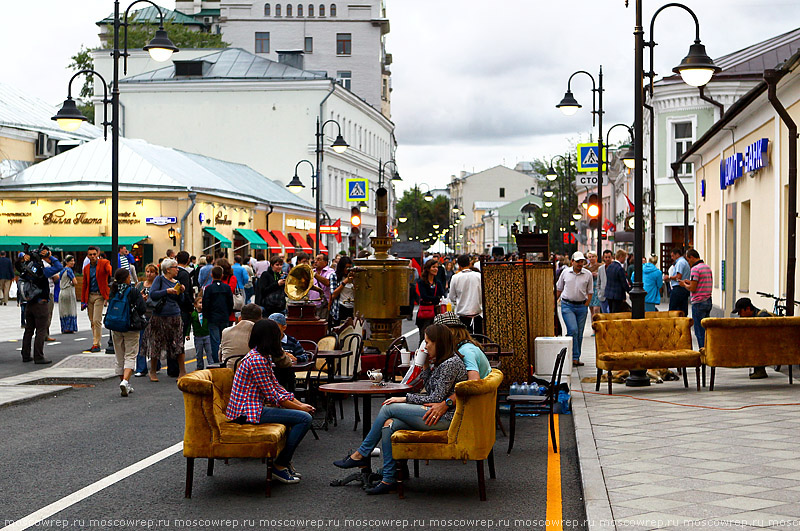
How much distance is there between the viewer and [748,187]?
2169 centimetres

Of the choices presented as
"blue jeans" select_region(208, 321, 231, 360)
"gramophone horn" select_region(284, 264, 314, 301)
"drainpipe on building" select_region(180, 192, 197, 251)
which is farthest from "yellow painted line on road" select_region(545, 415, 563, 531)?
"drainpipe on building" select_region(180, 192, 197, 251)

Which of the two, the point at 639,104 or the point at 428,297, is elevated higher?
the point at 639,104

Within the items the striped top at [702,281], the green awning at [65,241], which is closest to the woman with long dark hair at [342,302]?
the striped top at [702,281]

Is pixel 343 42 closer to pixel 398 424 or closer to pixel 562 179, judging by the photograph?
pixel 562 179

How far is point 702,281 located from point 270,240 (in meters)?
35.6

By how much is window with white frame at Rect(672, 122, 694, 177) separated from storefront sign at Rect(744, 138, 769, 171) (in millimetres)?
20044

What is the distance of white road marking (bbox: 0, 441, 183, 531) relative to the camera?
6812 millimetres

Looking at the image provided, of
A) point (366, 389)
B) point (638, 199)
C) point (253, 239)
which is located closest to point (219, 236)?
point (253, 239)

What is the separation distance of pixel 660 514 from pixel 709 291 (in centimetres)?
1100

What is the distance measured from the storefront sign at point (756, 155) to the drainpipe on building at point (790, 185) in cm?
277

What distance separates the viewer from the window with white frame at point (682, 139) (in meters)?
40.7

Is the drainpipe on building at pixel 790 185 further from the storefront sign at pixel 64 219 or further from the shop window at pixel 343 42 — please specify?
the shop window at pixel 343 42

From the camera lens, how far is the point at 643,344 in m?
13.7

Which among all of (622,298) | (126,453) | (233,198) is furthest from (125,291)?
(233,198)
